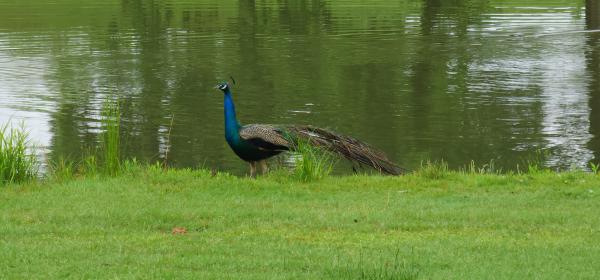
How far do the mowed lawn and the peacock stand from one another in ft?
1.67

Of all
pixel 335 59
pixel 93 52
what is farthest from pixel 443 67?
pixel 93 52

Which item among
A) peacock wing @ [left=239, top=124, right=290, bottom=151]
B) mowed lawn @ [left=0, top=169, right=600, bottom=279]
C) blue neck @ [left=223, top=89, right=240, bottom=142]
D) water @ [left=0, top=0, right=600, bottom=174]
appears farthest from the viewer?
water @ [left=0, top=0, right=600, bottom=174]

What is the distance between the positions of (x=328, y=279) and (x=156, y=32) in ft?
97.1

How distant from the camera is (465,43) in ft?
107

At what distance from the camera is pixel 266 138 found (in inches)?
541

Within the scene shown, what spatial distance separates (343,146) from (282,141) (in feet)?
2.49

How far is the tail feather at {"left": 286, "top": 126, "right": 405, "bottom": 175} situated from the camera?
14008 millimetres

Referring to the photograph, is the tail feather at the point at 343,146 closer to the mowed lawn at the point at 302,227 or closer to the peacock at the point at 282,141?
the peacock at the point at 282,141

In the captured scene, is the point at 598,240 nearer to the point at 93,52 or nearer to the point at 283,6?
the point at 93,52

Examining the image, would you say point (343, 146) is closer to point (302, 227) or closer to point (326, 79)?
point (302, 227)

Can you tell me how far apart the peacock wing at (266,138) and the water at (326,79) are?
2680 millimetres

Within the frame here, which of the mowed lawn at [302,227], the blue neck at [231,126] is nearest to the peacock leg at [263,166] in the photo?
the blue neck at [231,126]

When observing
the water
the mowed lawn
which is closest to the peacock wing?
the mowed lawn

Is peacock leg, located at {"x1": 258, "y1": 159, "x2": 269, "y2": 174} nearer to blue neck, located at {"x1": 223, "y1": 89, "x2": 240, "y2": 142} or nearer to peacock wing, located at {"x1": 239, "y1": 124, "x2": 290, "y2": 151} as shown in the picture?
peacock wing, located at {"x1": 239, "y1": 124, "x2": 290, "y2": 151}
